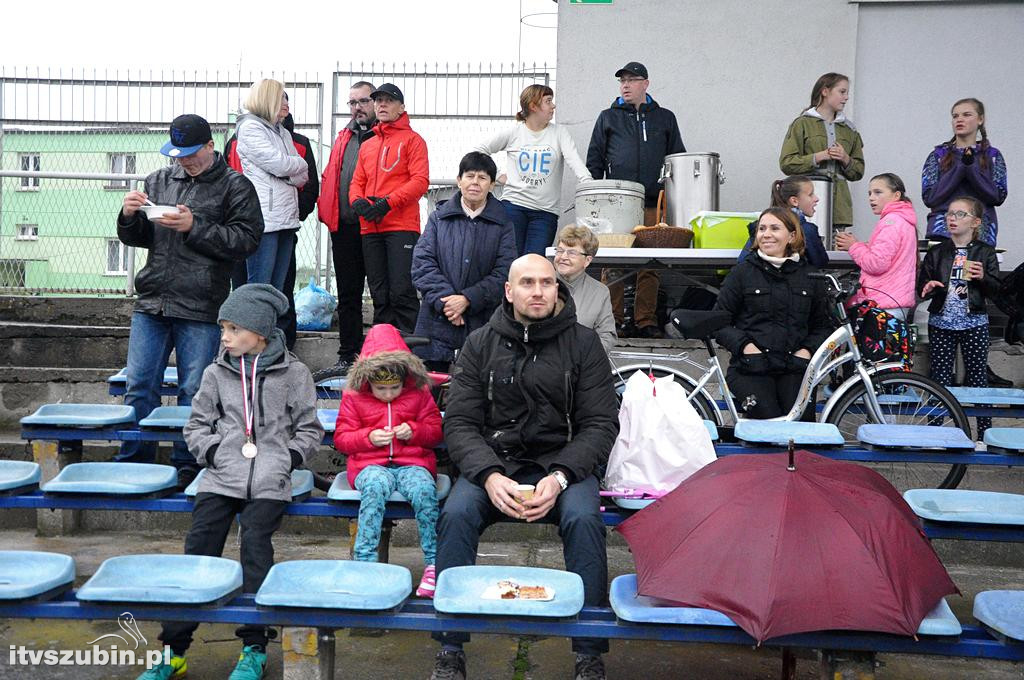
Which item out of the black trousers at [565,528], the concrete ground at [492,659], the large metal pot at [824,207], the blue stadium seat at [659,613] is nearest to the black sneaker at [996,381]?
the large metal pot at [824,207]

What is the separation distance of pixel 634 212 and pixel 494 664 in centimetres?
393

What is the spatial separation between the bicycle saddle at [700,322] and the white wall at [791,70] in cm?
355

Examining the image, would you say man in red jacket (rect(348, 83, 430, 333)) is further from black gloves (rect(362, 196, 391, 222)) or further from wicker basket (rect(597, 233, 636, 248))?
wicker basket (rect(597, 233, 636, 248))

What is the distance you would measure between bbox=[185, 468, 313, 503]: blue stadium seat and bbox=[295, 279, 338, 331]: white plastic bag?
10.8 ft

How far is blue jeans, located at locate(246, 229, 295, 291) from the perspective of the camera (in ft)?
20.8

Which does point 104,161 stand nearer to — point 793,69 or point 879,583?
point 793,69

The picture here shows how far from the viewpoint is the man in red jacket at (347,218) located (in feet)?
22.0

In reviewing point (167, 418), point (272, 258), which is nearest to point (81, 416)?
point (167, 418)

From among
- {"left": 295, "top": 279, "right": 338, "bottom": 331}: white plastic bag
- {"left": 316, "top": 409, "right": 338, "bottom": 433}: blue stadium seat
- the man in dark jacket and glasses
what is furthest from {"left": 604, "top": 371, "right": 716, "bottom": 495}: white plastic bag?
{"left": 295, "top": 279, "right": 338, "bottom": 331}: white plastic bag

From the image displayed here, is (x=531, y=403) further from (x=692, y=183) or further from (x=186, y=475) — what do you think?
(x=692, y=183)

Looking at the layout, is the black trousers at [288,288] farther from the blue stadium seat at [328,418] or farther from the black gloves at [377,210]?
the blue stadium seat at [328,418]

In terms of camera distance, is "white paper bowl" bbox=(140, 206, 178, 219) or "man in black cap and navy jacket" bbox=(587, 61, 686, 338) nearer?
"white paper bowl" bbox=(140, 206, 178, 219)

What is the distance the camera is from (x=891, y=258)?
6.06 meters

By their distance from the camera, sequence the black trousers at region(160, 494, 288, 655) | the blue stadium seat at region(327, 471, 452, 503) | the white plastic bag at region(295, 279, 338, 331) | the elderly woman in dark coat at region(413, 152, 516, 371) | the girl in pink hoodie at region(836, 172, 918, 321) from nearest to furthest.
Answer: the black trousers at region(160, 494, 288, 655)
the blue stadium seat at region(327, 471, 452, 503)
the elderly woman in dark coat at region(413, 152, 516, 371)
the girl in pink hoodie at region(836, 172, 918, 321)
the white plastic bag at region(295, 279, 338, 331)
